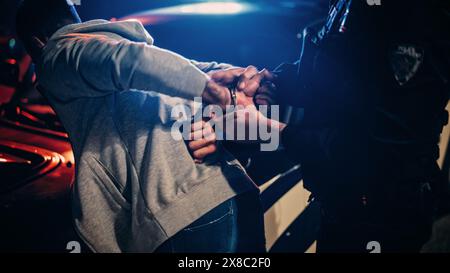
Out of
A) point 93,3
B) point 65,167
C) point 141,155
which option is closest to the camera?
point 141,155

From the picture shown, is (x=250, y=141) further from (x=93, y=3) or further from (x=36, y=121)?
(x=93, y=3)

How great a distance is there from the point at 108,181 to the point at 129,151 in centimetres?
12

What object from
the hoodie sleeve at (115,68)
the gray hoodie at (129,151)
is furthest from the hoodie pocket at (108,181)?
the hoodie sleeve at (115,68)

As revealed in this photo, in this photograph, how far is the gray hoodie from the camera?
847 mm

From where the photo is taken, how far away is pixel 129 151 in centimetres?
93

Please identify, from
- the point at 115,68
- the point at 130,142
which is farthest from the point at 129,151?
the point at 115,68

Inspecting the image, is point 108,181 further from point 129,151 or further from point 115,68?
point 115,68

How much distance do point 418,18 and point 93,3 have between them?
324 centimetres

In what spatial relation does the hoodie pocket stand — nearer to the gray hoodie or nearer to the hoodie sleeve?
the gray hoodie

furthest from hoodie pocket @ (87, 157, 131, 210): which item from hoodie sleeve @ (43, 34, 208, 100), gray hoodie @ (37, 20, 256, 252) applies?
hoodie sleeve @ (43, 34, 208, 100)

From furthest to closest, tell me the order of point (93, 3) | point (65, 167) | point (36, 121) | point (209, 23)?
point (93, 3) → point (209, 23) → point (36, 121) → point (65, 167)

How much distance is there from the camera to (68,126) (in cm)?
96

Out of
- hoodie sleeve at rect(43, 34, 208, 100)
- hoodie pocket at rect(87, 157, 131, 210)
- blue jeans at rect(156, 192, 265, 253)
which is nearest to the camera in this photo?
hoodie sleeve at rect(43, 34, 208, 100)
